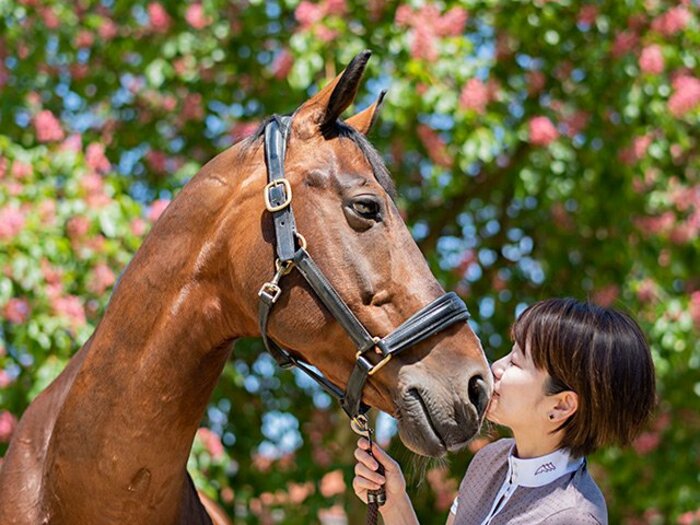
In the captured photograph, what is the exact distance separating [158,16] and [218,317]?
3.73m

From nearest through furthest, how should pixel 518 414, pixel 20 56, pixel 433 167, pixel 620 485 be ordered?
pixel 518 414
pixel 433 167
pixel 20 56
pixel 620 485

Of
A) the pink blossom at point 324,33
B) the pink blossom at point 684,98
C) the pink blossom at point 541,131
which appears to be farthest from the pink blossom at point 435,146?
the pink blossom at point 684,98

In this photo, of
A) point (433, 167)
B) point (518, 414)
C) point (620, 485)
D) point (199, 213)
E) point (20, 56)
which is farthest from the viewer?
point (620, 485)

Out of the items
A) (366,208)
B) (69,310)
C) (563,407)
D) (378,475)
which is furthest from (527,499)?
(69,310)

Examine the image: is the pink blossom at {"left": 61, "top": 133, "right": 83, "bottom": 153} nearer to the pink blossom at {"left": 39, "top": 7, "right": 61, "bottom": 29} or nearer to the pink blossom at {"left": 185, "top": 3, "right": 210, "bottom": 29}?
the pink blossom at {"left": 185, "top": 3, "right": 210, "bottom": 29}

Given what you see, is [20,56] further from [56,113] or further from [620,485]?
[620,485]

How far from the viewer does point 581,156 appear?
5.62 meters

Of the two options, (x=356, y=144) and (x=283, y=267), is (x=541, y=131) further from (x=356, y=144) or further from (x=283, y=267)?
(x=283, y=267)

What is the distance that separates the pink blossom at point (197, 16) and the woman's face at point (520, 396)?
3755 mm

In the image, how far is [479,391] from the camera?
2133 mm

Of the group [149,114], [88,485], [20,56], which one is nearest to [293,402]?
[149,114]

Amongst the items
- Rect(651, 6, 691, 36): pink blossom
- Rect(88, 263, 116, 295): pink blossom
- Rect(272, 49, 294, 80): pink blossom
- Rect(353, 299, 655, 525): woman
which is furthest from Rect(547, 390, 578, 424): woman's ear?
Rect(651, 6, 691, 36): pink blossom

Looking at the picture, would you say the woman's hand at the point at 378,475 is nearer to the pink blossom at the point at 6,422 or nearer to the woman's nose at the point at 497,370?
the woman's nose at the point at 497,370

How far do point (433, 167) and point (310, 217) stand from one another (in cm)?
324
